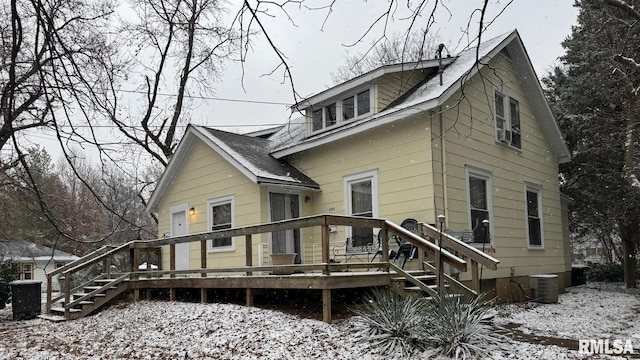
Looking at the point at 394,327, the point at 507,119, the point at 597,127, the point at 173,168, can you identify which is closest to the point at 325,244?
the point at 394,327

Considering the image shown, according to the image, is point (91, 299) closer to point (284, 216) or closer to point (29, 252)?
point (284, 216)

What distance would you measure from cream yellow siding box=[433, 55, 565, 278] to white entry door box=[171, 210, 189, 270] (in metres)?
7.10

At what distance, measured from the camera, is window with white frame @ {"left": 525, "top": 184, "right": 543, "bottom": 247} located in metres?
12.7

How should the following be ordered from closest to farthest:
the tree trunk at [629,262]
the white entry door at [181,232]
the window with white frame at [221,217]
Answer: the window with white frame at [221,217] → the white entry door at [181,232] → the tree trunk at [629,262]

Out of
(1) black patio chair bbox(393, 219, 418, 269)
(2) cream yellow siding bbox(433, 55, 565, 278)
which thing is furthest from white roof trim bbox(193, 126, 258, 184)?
(2) cream yellow siding bbox(433, 55, 565, 278)

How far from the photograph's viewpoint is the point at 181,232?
13.9m

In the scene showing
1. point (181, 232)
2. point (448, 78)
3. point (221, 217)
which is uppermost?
point (448, 78)

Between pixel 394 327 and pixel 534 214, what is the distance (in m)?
8.12

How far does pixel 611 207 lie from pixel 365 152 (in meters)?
8.52

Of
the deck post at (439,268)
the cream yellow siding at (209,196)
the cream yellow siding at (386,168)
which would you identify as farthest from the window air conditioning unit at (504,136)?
the cream yellow siding at (209,196)

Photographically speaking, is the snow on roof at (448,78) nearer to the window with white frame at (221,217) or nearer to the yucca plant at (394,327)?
the yucca plant at (394,327)

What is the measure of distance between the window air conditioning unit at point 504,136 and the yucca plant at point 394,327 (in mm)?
6308

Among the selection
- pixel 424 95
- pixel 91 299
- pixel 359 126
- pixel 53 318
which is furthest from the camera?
pixel 359 126

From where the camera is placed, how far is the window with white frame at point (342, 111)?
11.6 metres
